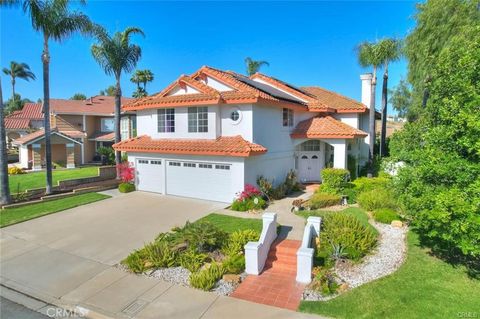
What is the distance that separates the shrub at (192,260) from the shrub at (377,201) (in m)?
8.63

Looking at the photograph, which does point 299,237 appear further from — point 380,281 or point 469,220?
point 469,220

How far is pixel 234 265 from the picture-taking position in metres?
8.62

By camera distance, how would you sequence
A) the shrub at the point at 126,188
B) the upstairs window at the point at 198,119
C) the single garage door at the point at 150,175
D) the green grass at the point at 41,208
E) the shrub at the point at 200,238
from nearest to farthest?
the shrub at the point at 200,238, the green grass at the point at 41,208, the upstairs window at the point at 198,119, the single garage door at the point at 150,175, the shrub at the point at 126,188

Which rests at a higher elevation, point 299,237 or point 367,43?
point 367,43

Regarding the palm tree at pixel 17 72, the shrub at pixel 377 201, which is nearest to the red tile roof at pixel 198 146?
the shrub at pixel 377 201

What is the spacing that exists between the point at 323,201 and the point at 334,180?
96.4 inches

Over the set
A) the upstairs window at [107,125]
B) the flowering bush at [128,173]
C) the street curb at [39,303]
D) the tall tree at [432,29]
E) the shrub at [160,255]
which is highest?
the tall tree at [432,29]

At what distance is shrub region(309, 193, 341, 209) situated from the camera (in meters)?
14.6

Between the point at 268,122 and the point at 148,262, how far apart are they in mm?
10884

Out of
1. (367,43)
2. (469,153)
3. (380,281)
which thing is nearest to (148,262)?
(380,281)

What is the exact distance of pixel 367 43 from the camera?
22047mm

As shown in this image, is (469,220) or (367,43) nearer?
(469,220)

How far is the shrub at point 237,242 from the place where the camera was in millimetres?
9475

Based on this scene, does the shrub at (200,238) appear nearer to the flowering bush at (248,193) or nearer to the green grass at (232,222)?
the green grass at (232,222)
